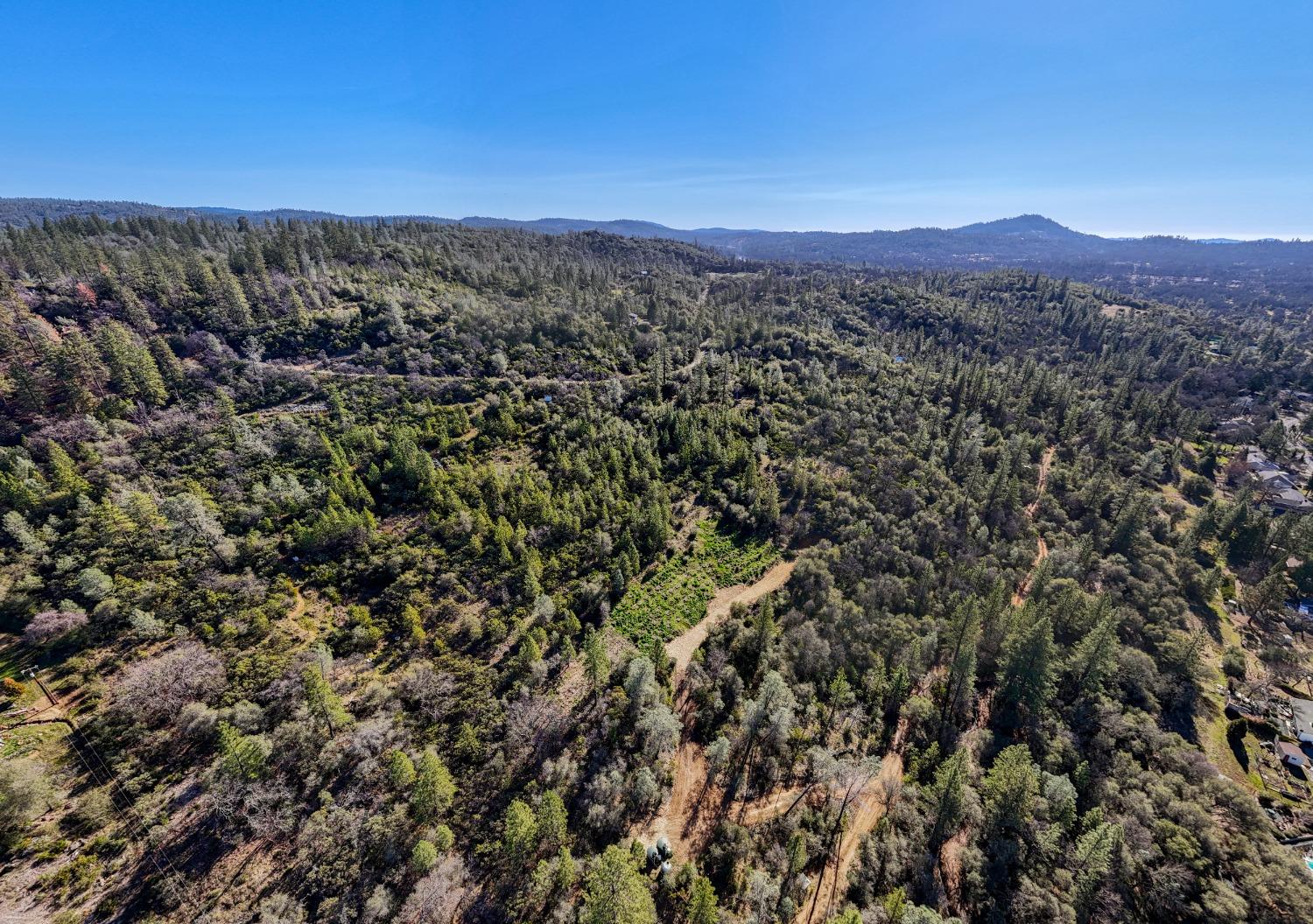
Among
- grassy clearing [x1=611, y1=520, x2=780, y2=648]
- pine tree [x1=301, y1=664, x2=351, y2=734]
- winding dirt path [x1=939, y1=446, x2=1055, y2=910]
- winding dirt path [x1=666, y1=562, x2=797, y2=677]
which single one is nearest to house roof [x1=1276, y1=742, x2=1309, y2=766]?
winding dirt path [x1=939, y1=446, x2=1055, y2=910]

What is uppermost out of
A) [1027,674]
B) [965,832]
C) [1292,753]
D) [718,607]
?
[1027,674]

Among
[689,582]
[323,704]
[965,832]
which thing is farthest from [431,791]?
[965,832]

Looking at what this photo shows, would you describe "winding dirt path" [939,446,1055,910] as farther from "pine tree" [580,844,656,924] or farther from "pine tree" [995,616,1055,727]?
"pine tree" [580,844,656,924]

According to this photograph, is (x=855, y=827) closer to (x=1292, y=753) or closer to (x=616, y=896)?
(x=616, y=896)

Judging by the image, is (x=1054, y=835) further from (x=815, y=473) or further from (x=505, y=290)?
(x=505, y=290)

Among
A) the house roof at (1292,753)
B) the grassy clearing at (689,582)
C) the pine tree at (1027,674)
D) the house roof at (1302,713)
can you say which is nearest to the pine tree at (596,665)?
the grassy clearing at (689,582)

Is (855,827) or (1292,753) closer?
(855,827)
